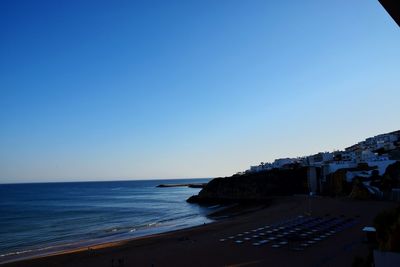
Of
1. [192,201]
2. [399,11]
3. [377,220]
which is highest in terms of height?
[399,11]

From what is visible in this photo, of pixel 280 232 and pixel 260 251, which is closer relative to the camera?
pixel 260 251

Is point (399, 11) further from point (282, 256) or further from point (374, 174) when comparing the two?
point (374, 174)

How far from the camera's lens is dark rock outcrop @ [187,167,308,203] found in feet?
213

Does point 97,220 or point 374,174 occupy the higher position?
point 374,174

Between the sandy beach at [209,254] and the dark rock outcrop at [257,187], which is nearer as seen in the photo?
the sandy beach at [209,254]

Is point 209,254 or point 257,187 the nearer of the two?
point 209,254

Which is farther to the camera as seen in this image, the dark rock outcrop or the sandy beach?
the dark rock outcrop

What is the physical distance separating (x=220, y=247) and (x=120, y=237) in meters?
13.4

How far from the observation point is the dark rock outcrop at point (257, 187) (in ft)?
213

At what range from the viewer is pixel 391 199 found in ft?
140

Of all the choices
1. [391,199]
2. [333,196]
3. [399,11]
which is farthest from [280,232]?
[333,196]

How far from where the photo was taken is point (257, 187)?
220 ft

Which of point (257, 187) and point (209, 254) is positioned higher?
point (257, 187)

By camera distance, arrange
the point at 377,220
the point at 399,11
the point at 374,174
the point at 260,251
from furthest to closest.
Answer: the point at 374,174, the point at 260,251, the point at 377,220, the point at 399,11
